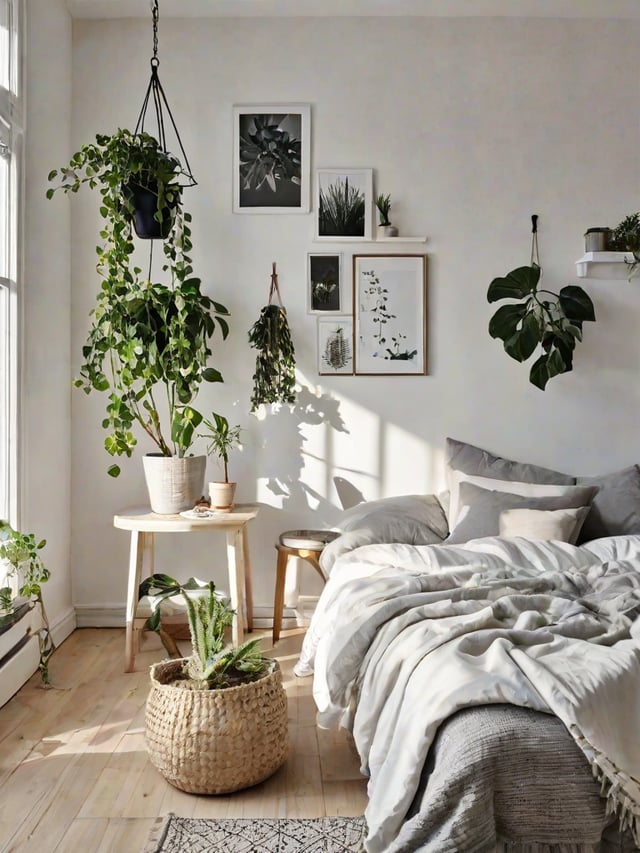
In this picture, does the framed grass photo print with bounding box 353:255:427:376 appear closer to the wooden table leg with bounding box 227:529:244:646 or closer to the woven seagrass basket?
the wooden table leg with bounding box 227:529:244:646

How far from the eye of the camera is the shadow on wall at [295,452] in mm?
4012

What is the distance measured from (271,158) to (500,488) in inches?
77.8

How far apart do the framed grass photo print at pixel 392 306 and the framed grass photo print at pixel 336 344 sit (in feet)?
0.15

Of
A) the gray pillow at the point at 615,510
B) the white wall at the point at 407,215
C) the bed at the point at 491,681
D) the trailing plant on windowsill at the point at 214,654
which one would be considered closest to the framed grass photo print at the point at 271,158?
the white wall at the point at 407,215

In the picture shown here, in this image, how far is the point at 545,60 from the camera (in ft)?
13.0

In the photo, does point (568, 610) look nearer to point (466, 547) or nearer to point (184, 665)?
point (466, 547)

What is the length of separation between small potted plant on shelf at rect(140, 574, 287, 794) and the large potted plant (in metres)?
1.23

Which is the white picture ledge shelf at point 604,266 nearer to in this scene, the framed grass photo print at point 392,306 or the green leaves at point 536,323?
the green leaves at point 536,323

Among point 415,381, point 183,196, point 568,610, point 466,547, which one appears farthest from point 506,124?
point 568,610

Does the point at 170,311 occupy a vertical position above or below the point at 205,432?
above

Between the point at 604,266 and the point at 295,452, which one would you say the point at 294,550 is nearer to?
the point at 295,452

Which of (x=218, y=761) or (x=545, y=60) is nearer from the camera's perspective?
(x=218, y=761)

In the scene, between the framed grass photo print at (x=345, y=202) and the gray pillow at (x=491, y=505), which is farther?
the framed grass photo print at (x=345, y=202)

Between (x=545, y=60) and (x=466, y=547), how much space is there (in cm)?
252
